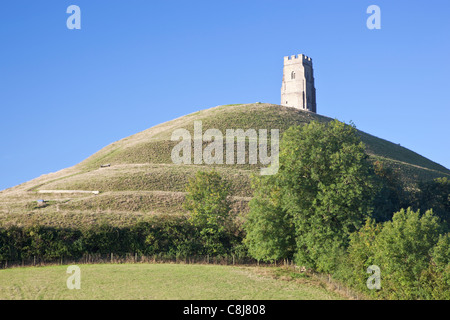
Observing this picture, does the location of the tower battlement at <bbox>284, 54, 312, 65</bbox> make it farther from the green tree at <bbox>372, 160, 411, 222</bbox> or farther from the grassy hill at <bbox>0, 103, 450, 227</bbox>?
the green tree at <bbox>372, 160, 411, 222</bbox>

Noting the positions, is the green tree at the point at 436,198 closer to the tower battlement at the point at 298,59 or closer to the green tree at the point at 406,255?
the green tree at the point at 406,255

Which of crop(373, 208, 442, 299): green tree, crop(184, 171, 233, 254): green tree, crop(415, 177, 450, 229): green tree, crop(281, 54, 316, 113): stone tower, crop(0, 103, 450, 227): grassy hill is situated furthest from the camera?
crop(281, 54, 316, 113): stone tower

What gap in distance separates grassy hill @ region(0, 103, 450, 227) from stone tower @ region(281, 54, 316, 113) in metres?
12.0

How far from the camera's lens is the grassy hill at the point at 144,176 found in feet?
179

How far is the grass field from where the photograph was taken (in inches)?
1095

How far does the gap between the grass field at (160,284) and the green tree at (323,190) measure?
3.06 m

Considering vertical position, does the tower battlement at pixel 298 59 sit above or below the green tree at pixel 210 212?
above

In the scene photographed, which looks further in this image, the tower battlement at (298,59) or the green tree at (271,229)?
the tower battlement at (298,59)

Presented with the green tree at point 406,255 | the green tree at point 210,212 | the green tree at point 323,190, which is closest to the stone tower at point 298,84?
the green tree at point 210,212

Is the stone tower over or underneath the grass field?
over

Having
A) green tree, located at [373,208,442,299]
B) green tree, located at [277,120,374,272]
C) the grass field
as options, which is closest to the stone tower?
green tree, located at [277,120,374,272]

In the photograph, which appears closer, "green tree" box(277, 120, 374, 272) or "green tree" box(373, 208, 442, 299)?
"green tree" box(373, 208, 442, 299)

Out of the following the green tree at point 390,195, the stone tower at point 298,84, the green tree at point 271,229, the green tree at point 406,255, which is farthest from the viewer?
the stone tower at point 298,84
